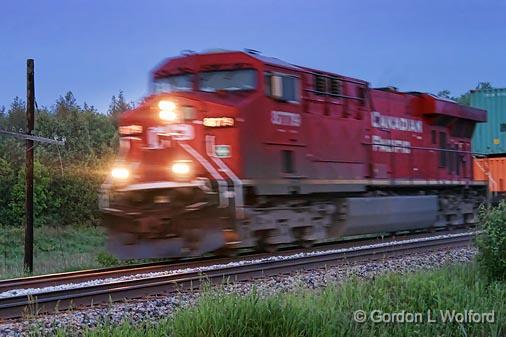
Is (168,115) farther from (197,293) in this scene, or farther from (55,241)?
(55,241)

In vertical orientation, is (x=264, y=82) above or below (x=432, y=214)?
above

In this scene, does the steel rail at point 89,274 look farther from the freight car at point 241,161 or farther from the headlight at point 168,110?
the headlight at point 168,110

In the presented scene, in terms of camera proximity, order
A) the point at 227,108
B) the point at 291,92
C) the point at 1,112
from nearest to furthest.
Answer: the point at 227,108 < the point at 291,92 < the point at 1,112

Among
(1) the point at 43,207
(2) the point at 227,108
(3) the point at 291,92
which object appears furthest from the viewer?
(1) the point at 43,207

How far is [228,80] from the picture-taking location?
1205 cm

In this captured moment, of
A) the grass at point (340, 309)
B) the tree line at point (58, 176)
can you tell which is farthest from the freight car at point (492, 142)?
the tree line at point (58, 176)

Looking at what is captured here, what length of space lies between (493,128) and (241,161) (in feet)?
47.0

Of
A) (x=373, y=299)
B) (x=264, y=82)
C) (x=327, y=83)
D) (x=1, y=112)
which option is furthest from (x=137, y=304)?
(x=1, y=112)

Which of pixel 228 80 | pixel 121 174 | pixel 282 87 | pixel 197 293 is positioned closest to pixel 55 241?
pixel 121 174

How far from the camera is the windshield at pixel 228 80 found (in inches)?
470

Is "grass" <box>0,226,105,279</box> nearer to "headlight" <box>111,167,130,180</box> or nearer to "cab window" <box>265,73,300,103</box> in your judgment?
"headlight" <box>111,167,130,180</box>

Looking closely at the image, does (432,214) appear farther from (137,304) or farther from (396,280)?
(137,304)

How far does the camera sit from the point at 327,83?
13.9m

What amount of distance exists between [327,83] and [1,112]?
5043 cm
